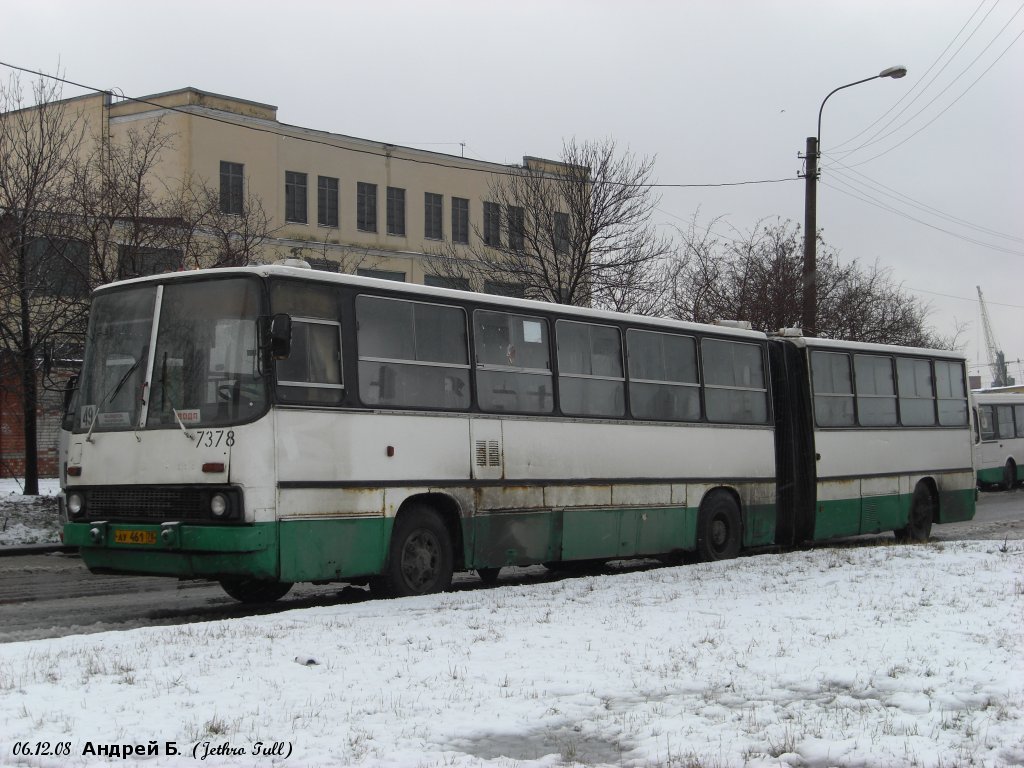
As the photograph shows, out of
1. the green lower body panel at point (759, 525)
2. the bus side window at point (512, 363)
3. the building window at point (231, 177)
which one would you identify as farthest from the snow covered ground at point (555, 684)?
the building window at point (231, 177)

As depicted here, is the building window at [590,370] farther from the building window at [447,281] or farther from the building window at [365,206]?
the building window at [365,206]

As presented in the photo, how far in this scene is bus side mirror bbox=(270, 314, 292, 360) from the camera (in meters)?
10.6

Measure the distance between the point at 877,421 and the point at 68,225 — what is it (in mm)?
13802

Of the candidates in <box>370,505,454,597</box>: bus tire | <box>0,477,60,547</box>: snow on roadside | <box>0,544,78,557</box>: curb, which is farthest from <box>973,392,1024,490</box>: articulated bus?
<box>370,505,454,597</box>: bus tire

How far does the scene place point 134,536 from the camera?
11.0 m

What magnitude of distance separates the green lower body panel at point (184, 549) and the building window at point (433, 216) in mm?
45135

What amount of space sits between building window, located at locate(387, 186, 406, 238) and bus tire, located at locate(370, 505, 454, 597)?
43.1 meters

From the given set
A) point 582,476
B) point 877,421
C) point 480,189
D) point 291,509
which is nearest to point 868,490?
point 877,421

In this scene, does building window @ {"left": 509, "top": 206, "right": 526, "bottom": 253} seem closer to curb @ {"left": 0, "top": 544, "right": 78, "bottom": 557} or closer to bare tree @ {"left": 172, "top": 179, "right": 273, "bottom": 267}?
bare tree @ {"left": 172, "top": 179, "right": 273, "bottom": 267}

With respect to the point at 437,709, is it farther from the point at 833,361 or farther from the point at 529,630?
the point at 833,361

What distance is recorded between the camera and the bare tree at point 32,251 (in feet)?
66.3

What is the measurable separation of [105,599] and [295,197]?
39059 millimetres

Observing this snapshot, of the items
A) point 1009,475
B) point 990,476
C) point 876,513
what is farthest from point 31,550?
point 1009,475

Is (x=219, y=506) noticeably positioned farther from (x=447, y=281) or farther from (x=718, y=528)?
(x=447, y=281)
